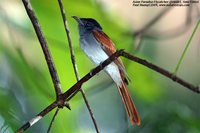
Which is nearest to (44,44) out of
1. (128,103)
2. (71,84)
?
(71,84)

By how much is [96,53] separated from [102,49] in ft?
0.05

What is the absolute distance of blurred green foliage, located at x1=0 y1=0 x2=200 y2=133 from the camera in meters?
0.75

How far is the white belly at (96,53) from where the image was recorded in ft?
2.40

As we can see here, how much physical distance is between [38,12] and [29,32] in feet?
0.15

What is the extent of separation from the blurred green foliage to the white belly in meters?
0.02

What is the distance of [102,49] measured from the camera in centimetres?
74

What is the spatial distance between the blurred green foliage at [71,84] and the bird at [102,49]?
15mm

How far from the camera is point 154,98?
77cm

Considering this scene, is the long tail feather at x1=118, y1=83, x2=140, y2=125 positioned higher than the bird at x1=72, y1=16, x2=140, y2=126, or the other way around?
the bird at x1=72, y1=16, x2=140, y2=126

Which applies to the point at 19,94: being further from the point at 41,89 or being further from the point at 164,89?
the point at 164,89

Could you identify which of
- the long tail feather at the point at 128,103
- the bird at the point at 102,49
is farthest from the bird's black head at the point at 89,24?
the long tail feather at the point at 128,103

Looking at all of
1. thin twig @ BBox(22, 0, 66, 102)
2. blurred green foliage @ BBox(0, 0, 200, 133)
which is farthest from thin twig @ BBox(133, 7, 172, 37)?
thin twig @ BBox(22, 0, 66, 102)

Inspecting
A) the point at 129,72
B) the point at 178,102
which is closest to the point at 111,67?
the point at 129,72

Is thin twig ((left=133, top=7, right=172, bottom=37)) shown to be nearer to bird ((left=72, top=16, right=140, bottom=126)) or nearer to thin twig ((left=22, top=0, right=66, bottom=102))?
bird ((left=72, top=16, right=140, bottom=126))
